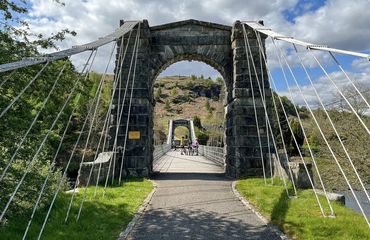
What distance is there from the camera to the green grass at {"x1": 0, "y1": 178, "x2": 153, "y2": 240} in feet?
17.1

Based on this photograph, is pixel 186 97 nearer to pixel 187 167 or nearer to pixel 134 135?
pixel 187 167

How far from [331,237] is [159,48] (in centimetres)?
943

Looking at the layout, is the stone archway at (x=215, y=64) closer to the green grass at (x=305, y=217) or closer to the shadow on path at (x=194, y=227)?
the green grass at (x=305, y=217)

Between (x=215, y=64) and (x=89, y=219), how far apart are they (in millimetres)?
8634

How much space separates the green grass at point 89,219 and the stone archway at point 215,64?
150 inches

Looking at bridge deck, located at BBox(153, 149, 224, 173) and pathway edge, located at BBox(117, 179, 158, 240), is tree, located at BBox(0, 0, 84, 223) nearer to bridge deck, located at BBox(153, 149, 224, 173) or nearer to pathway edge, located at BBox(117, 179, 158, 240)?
pathway edge, located at BBox(117, 179, 158, 240)

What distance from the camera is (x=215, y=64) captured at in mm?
13570

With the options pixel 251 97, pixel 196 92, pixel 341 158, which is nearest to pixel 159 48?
pixel 251 97

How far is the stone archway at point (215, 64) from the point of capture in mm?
12250

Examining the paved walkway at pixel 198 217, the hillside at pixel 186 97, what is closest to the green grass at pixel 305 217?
the paved walkway at pixel 198 217

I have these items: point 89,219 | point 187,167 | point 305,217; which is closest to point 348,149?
point 187,167

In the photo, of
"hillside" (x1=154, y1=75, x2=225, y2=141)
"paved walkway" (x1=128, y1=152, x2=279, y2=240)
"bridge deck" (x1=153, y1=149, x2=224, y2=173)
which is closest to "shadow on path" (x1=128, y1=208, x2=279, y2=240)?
"paved walkway" (x1=128, y1=152, x2=279, y2=240)

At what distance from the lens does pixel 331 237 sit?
16.6 feet

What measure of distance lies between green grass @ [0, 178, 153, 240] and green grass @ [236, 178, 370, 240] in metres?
2.47
